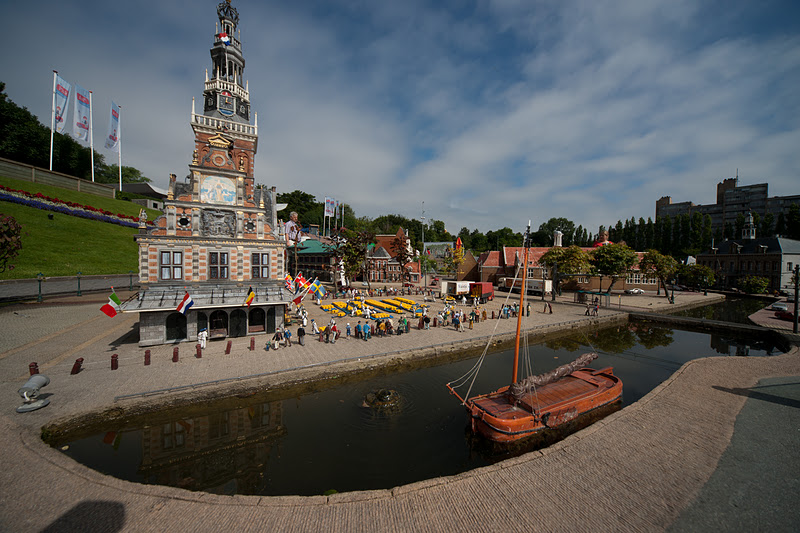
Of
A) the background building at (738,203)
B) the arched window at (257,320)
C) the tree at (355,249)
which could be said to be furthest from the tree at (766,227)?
the arched window at (257,320)

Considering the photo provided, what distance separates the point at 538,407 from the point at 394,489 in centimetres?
761

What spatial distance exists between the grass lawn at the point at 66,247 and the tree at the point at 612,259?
253ft

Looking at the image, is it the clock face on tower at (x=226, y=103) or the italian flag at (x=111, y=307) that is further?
the clock face on tower at (x=226, y=103)

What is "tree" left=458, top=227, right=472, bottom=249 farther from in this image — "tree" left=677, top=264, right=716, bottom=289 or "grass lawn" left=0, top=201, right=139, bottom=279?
"grass lawn" left=0, top=201, right=139, bottom=279

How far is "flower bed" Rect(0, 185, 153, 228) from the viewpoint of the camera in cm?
5043

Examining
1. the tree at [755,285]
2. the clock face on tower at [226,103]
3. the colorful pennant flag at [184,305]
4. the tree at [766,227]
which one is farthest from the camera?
the tree at [766,227]

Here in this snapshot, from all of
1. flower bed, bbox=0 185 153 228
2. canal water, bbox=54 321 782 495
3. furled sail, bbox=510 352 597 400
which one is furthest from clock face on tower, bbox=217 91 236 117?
furled sail, bbox=510 352 597 400

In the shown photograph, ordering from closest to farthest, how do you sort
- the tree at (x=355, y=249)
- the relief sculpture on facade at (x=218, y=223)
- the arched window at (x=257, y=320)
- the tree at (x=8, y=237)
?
the relief sculpture on facade at (x=218, y=223) → the arched window at (x=257, y=320) → the tree at (x=8, y=237) → the tree at (x=355, y=249)

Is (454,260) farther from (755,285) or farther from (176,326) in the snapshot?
(176,326)

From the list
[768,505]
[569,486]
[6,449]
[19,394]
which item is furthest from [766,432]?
[19,394]

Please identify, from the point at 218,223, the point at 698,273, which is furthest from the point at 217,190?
the point at 698,273

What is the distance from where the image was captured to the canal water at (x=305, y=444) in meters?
11.0

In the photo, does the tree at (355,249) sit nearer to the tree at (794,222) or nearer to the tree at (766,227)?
the tree at (794,222)

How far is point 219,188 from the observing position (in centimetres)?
2498
